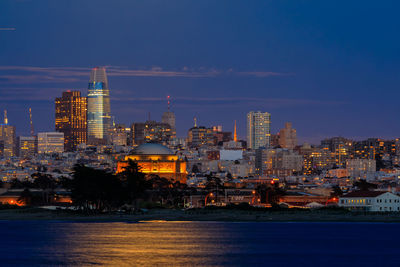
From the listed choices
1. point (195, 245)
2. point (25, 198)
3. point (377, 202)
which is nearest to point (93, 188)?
point (195, 245)

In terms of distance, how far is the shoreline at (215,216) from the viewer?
14675cm

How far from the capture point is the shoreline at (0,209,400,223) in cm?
14675

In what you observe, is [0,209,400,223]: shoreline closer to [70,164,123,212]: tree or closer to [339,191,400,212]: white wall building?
[70,164,123,212]: tree

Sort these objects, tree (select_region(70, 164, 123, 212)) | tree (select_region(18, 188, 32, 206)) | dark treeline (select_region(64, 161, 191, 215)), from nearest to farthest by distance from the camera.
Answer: tree (select_region(70, 164, 123, 212)) < dark treeline (select_region(64, 161, 191, 215)) < tree (select_region(18, 188, 32, 206))

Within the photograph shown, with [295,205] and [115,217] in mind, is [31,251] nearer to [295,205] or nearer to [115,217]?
[115,217]

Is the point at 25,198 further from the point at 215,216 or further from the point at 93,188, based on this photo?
the point at 215,216

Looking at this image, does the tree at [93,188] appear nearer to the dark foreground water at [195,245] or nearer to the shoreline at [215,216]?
the shoreline at [215,216]

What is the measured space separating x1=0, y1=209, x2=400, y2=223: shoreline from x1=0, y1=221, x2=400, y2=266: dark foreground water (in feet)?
22.2

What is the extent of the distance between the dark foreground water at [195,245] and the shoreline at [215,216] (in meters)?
6.76

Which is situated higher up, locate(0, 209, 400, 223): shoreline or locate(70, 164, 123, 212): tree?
locate(70, 164, 123, 212): tree

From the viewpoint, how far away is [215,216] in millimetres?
153875

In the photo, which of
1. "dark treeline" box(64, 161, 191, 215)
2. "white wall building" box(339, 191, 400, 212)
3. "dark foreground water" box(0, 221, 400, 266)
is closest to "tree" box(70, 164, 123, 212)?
"dark treeline" box(64, 161, 191, 215)

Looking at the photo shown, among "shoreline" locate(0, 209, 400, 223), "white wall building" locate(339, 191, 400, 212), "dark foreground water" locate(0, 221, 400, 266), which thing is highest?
"white wall building" locate(339, 191, 400, 212)

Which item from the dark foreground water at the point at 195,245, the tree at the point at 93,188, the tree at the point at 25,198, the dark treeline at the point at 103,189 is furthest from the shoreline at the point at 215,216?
the tree at the point at 25,198
